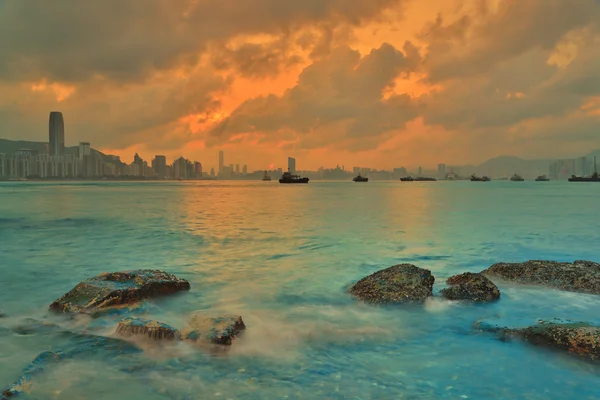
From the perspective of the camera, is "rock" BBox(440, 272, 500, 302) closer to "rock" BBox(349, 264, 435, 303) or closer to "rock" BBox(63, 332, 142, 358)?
"rock" BBox(349, 264, 435, 303)

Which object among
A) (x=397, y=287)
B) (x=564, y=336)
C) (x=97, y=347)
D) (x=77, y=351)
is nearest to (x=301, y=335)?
(x=397, y=287)

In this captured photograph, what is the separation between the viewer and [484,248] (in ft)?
72.5

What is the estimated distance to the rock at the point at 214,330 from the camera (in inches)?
300

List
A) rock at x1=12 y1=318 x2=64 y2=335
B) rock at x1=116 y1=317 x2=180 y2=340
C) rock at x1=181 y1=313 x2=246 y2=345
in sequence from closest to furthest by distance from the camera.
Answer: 1. rock at x1=181 y1=313 x2=246 y2=345
2. rock at x1=116 y1=317 x2=180 y2=340
3. rock at x1=12 y1=318 x2=64 y2=335

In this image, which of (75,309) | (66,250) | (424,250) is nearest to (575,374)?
(75,309)

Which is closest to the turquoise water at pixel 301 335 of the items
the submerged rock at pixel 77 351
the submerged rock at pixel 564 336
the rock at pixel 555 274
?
the submerged rock at pixel 77 351

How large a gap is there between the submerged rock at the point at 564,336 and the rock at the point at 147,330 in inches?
262

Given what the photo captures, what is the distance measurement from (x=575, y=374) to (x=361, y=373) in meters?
3.52

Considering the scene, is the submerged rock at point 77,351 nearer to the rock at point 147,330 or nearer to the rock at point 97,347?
the rock at point 97,347

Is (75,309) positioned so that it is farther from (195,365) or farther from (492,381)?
(492,381)

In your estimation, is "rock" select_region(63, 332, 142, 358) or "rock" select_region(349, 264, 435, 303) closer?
"rock" select_region(63, 332, 142, 358)

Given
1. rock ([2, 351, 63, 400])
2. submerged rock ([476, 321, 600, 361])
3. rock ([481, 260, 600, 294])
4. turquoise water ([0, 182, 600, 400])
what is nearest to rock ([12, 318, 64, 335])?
turquoise water ([0, 182, 600, 400])

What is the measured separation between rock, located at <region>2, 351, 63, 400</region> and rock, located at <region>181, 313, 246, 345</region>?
2225 millimetres

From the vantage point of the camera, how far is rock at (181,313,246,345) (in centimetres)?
763
